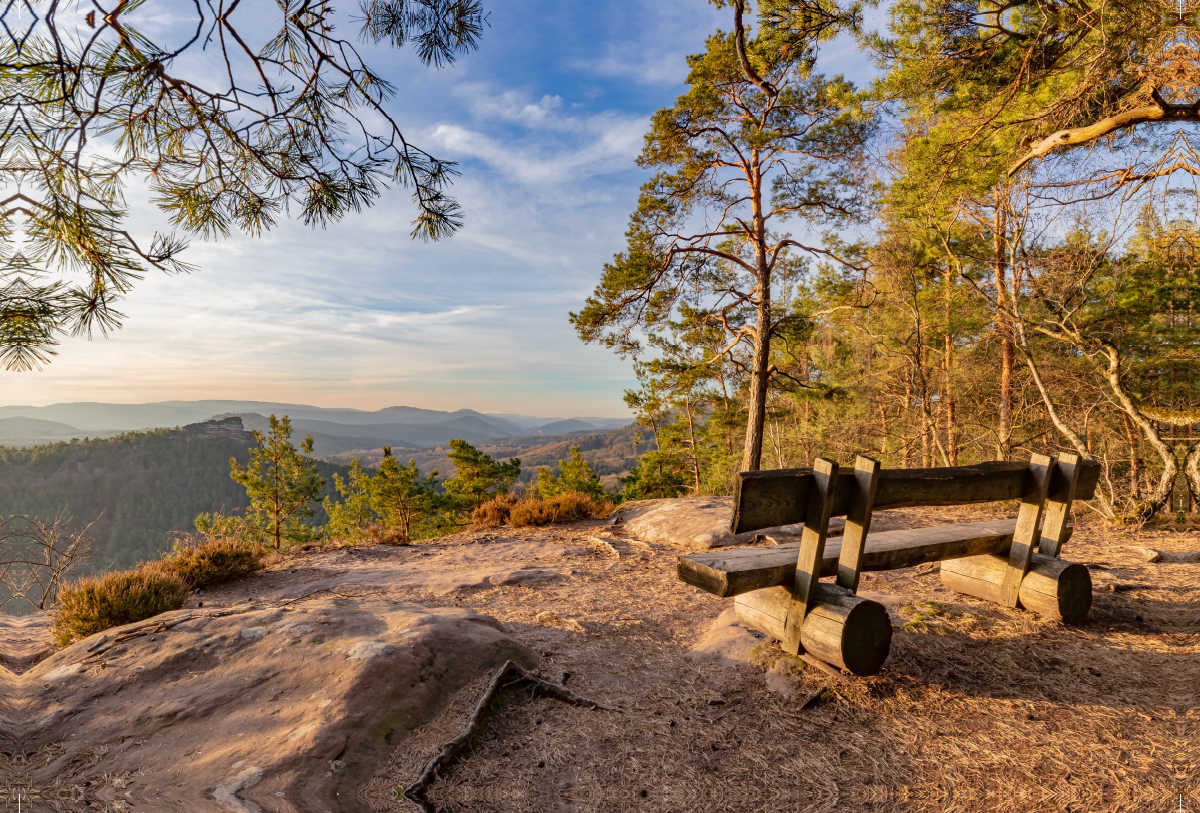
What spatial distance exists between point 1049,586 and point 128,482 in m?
116

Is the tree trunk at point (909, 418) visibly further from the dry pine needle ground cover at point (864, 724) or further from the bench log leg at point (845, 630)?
the bench log leg at point (845, 630)

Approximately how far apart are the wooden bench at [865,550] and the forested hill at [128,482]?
88202 mm

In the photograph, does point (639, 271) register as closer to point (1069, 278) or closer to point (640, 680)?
point (1069, 278)

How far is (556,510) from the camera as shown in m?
9.94

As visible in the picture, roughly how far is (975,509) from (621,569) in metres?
8.48

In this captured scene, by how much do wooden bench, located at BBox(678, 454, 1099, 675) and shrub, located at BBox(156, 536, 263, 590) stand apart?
6543mm

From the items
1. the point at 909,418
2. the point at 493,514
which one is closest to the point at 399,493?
the point at 493,514

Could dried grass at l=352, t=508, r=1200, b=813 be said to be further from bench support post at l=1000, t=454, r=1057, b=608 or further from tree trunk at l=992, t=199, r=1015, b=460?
tree trunk at l=992, t=199, r=1015, b=460

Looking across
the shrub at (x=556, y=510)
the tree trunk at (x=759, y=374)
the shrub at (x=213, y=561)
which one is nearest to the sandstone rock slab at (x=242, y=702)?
the shrub at (x=213, y=561)

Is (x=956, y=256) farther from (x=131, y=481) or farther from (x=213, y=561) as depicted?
(x=131, y=481)

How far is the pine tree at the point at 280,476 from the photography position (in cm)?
2119

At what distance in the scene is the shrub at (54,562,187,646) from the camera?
4.26 metres

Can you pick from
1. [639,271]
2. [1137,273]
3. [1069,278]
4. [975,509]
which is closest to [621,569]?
[639,271]

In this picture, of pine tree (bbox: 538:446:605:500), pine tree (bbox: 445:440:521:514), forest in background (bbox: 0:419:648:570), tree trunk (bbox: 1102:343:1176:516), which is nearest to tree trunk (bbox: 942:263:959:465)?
tree trunk (bbox: 1102:343:1176:516)
